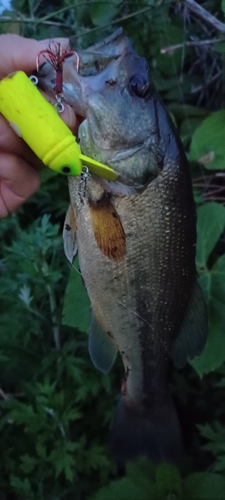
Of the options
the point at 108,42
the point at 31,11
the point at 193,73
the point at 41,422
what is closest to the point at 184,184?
the point at 108,42

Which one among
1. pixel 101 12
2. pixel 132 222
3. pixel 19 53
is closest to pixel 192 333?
pixel 132 222

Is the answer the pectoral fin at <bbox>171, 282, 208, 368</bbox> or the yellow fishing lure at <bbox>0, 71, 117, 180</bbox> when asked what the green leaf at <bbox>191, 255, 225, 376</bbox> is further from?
the yellow fishing lure at <bbox>0, 71, 117, 180</bbox>

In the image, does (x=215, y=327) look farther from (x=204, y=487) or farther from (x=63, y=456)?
(x=63, y=456)

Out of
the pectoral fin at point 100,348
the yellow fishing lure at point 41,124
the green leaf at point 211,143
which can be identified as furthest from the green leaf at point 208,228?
the yellow fishing lure at point 41,124

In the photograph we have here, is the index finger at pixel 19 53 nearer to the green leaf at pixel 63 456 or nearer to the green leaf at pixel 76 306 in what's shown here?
the green leaf at pixel 76 306

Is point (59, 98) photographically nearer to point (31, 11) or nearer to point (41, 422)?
point (41, 422)

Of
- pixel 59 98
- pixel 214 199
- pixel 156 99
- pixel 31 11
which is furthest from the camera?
pixel 214 199
